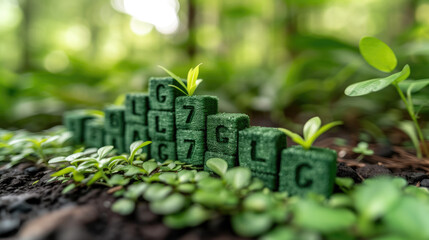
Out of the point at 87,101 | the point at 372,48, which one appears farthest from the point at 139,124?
the point at 87,101

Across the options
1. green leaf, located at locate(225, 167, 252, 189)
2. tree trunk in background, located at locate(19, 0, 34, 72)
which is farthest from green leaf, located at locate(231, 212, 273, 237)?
tree trunk in background, located at locate(19, 0, 34, 72)

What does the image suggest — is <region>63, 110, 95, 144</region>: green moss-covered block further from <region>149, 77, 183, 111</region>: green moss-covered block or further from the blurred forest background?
<region>149, 77, 183, 111</region>: green moss-covered block

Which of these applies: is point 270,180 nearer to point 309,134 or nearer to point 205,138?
point 309,134

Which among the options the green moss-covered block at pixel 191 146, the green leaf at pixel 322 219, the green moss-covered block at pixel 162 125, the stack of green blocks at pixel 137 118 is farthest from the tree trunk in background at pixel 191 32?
the green leaf at pixel 322 219

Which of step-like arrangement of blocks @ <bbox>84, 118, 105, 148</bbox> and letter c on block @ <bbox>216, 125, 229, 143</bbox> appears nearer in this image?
letter c on block @ <bbox>216, 125, 229, 143</bbox>

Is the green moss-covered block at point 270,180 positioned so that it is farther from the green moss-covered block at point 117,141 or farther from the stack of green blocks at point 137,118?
the green moss-covered block at point 117,141

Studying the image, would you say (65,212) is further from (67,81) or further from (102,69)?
(102,69)
